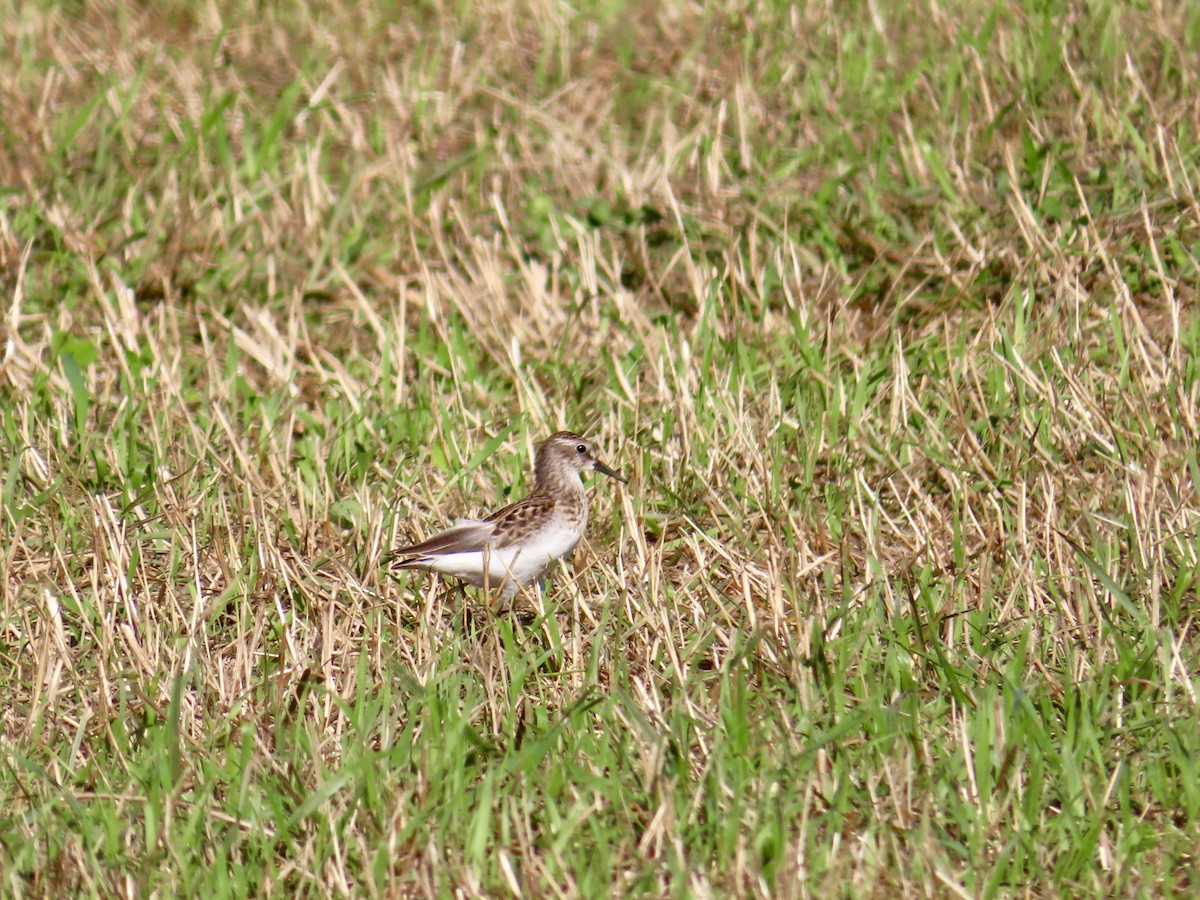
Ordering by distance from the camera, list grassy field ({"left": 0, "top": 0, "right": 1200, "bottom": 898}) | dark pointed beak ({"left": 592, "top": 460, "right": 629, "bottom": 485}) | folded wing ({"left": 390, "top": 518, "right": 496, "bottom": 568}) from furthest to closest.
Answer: dark pointed beak ({"left": 592, "top": 460, "right": 629, "bottom": 485})
folded wing ({"left": 390, "top": 518, "right": 496, "bottom": 568})
grassy field ({"left": 0, "top": 0, "right": 1200, "bottom": 898})

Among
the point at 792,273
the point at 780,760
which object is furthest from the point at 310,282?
the point at 780,760

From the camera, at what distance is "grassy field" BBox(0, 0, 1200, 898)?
439 cm

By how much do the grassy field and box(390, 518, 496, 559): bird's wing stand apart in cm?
19

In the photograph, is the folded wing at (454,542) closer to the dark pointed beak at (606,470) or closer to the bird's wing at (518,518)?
the bird's wing at (518,518)

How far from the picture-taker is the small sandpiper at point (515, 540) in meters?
5.70

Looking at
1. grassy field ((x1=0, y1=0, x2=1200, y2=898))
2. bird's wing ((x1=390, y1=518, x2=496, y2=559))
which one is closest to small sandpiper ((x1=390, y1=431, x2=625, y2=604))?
bird's wing ((x1=390, y1=518, x2=496, y2=559))

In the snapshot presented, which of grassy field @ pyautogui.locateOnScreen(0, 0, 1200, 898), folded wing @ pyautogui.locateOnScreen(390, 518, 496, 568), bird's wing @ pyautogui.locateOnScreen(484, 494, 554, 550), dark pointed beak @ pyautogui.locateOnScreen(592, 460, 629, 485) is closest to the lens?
grassy field @ pyautogui.locateOnScreen(0, 0, 1200, 898)

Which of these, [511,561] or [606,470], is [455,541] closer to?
[511,561]

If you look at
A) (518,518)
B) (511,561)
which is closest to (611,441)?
(518,518)

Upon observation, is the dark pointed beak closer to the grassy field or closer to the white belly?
the grassy field

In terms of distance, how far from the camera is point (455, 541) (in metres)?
5.75

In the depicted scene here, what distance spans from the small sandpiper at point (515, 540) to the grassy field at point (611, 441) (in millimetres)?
135

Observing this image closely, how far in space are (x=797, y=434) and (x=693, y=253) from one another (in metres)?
1.87

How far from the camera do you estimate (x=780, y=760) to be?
453 cm
